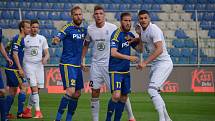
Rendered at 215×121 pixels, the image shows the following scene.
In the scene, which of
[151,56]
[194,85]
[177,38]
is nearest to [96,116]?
[151,56]

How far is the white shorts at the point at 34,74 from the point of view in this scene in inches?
585

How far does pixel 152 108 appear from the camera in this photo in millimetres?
17250

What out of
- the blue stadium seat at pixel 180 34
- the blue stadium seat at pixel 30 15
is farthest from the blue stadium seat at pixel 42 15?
the blue stadium seat at pixel 180 34

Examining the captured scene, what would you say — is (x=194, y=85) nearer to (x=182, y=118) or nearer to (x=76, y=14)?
(x=182, y=118)

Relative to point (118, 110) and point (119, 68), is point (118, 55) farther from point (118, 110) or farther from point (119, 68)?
point (118, 110)

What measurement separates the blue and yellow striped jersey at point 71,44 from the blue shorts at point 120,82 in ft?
3.17

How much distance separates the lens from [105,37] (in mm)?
12602

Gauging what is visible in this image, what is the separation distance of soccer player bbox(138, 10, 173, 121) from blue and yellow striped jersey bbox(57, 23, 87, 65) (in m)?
1.25

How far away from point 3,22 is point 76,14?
47.0 ft

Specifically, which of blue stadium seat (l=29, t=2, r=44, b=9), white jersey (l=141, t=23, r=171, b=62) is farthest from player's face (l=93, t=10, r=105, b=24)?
blue stadium seat (l=29, t=2, r=44, b=9)

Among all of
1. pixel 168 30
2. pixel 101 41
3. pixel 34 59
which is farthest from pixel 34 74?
pixel 168 30

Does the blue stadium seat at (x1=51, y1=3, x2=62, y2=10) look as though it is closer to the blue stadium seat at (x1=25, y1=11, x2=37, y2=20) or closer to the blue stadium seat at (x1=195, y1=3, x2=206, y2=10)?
the blue stadium seat at (x1=25, y1=11, x2=37, y2=20)

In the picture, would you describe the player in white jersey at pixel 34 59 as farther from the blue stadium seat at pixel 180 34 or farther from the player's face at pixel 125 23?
the blue stadium seat at pixel 180 34

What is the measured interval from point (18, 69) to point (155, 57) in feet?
12.4
